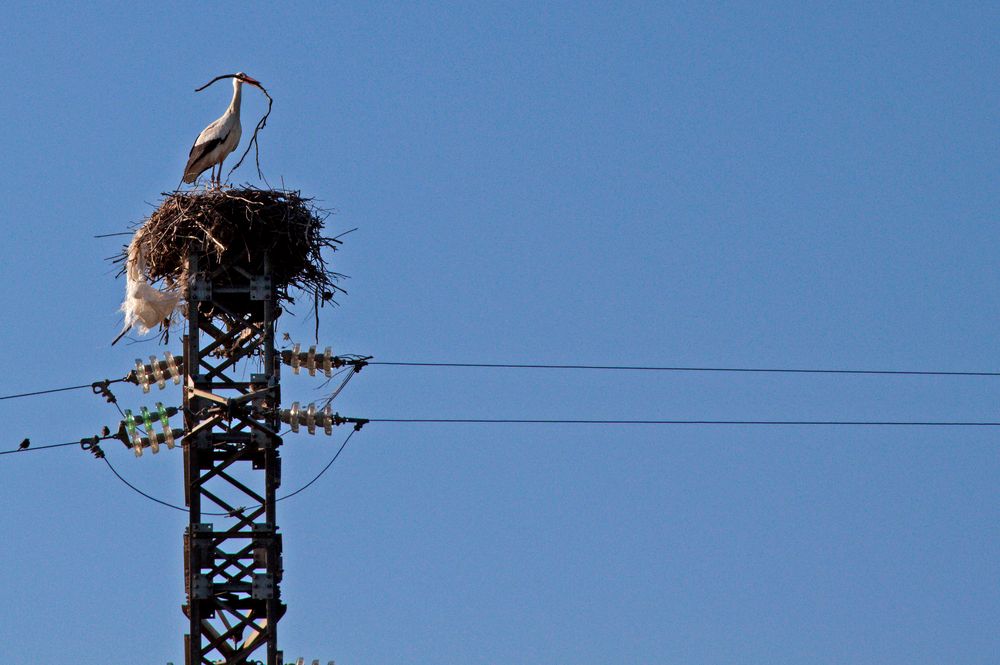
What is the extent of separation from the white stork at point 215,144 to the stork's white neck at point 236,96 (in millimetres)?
46

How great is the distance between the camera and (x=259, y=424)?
574 inches

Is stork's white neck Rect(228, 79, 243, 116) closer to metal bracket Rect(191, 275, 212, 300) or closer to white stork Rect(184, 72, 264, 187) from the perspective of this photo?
white stork Rect(184, 72, 264, 187)

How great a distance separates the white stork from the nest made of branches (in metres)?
2.33

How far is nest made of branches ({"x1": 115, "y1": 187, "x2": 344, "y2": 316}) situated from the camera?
15.5 metres

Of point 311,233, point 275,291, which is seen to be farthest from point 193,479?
point 311,233

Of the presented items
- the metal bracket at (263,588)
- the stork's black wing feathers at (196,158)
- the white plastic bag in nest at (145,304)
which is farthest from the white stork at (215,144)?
the metal bracket at (263,588)

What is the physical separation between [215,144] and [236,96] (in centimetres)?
83

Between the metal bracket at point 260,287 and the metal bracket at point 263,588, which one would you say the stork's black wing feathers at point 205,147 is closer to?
the metal bracket at point 260,287

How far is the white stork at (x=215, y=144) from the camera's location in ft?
61.4

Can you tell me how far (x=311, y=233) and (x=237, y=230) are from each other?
0.89 m

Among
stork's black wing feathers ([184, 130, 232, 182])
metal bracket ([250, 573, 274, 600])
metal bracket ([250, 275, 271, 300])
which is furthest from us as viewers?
stork's black wing feathers ([184, 130, 232, 182])

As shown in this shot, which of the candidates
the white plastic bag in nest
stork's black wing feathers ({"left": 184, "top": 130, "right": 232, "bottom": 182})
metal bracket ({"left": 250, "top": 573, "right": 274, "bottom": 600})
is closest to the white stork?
stork's black wing feathers ({"left": 184, "top": 130, "right": 232, "bottom": 182})

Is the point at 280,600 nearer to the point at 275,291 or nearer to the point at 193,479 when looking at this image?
the point at 193,479

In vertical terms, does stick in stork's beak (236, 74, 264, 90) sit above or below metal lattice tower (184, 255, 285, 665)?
above
